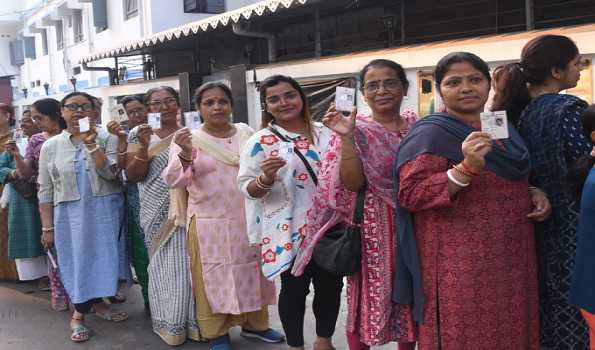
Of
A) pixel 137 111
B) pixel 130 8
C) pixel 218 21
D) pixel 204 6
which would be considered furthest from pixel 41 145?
pixel 130 8

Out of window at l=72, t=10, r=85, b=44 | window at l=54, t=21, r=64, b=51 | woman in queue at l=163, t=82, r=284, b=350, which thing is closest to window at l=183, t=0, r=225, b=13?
window at l=72, t=10, r=85, b=44

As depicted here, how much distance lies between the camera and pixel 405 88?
2.49 meters

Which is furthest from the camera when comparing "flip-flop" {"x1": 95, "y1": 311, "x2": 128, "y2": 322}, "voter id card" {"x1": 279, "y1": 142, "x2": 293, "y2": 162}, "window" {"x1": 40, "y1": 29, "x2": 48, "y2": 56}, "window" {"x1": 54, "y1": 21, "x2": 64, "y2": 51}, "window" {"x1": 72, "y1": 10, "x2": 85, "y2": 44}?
"window" {"x1": 40, "y1": 29, "x2": 48, "y2": 56}

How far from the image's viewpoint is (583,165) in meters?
1.92

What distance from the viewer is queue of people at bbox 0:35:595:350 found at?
204 cm

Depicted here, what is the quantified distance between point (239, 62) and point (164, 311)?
793cm

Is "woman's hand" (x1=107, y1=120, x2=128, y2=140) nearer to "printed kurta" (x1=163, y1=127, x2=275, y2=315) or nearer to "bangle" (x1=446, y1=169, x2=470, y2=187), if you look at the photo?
"printed kurta" (x1=163, y1=127, x2=275, y2=315)

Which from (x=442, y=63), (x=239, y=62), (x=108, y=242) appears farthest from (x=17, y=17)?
(x=442, y=63)

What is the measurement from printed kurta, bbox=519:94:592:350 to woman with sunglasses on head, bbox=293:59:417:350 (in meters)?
0.51

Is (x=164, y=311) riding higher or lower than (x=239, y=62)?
lower

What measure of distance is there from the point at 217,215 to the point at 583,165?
6.27 ft

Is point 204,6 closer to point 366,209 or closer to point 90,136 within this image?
point 90,136

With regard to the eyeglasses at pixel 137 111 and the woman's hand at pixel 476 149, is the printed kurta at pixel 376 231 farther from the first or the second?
the eyeglasses at pixel 137 111

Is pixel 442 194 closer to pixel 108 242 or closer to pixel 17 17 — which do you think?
pixel 108 242
